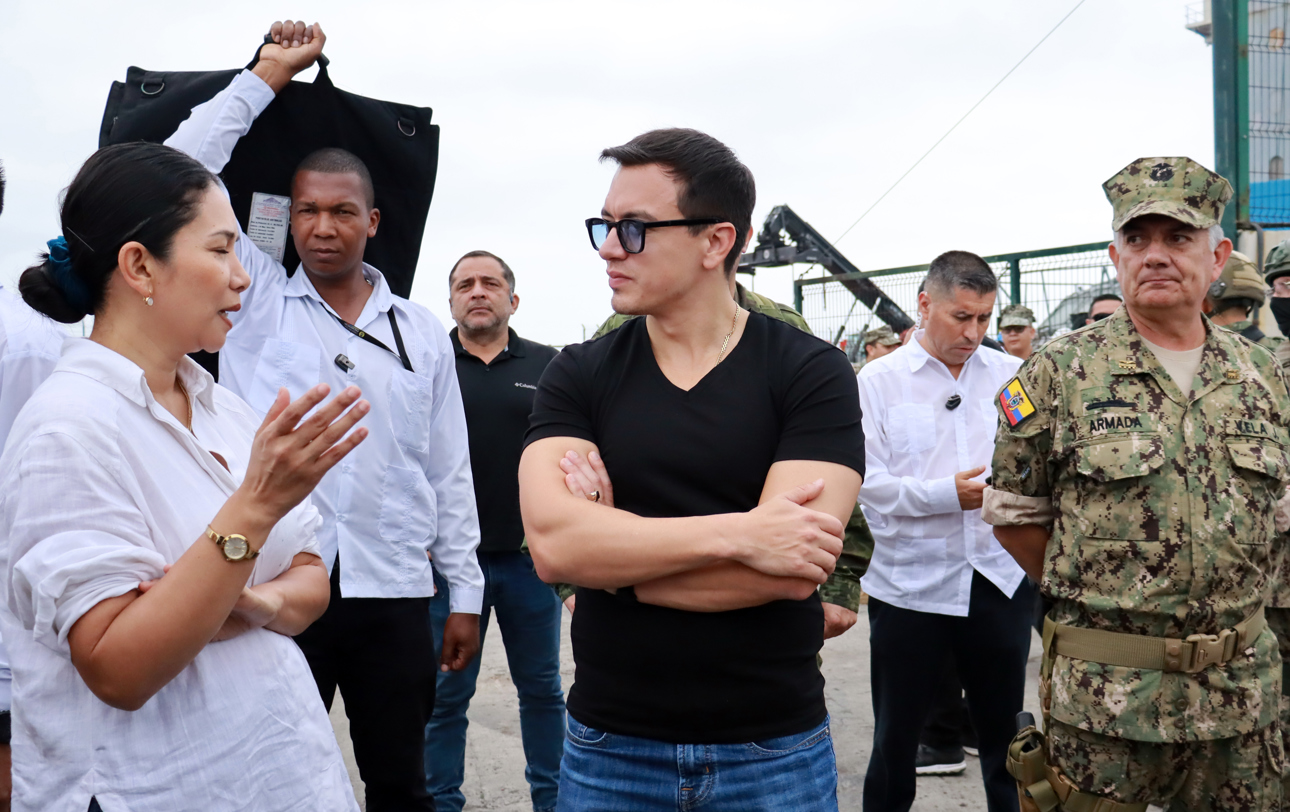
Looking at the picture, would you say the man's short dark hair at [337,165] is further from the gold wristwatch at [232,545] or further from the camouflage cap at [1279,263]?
the camouflage cap at [1279,263]

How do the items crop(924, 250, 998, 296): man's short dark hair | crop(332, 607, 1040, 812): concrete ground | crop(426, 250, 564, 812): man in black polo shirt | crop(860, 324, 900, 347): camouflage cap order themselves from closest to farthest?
crop(924, 250, 998, 296): man's short dark hair, crop(426, 250, 564, 812): man in black polo shirt, crop(332, 607, 1040, 812): concrete ground, crop(860, 324, 900, 347): camouflage cap

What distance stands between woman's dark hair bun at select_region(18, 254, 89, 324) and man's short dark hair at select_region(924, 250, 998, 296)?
3.16 meters

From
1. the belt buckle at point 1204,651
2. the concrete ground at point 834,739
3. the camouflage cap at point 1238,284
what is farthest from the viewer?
the camouflage cap at point 1238,284

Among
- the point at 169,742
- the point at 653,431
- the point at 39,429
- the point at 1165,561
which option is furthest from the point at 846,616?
the point at 39,429

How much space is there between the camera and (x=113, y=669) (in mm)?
1540

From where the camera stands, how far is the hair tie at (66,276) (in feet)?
5.91

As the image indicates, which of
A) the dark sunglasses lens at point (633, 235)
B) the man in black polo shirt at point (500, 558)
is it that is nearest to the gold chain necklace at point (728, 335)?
the dark sunglasses lens at point (633, 235)

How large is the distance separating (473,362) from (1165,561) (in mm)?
3334

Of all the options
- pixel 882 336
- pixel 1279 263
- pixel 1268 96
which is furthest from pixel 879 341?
pixel 1279 263

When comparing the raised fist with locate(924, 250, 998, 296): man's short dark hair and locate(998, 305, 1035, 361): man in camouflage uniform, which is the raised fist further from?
locate(998, 305, 1035, 361): man in camouflage uniform

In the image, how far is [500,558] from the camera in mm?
4512

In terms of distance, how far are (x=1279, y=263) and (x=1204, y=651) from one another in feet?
9.46

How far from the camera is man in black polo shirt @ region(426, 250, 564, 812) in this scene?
408 centimetres

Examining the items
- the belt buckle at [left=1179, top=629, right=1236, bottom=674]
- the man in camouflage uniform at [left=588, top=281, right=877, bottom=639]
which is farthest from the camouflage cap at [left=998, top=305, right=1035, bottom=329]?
the belt buckle at [left=1179, top=629, right=1236, bottom=674]
